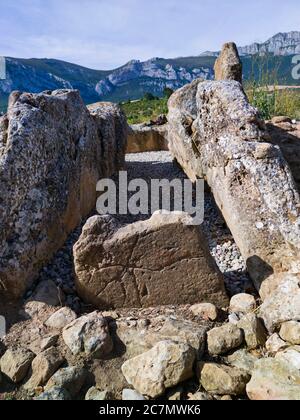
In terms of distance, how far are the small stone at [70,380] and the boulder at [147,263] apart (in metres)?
0.77

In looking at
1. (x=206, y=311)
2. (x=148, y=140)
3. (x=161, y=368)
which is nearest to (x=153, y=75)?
(x=148, y=140)

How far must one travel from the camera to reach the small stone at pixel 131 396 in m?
2.55

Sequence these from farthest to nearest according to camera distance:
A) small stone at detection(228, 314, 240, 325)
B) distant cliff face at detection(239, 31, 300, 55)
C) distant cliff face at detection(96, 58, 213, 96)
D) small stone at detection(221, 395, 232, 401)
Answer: distant cliff face at detection(96, 58, 213, 96)
distant cliff face at detection(239, 31, 300, 55)
small stone at detection(228, 314, 240, 325)
small stone at detection(221, 395, 232, 401)

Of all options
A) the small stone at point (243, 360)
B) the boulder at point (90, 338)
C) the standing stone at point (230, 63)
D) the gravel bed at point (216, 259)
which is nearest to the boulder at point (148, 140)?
the standing stone at point (230, 63)

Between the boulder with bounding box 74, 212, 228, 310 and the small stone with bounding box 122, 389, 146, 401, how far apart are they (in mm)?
902

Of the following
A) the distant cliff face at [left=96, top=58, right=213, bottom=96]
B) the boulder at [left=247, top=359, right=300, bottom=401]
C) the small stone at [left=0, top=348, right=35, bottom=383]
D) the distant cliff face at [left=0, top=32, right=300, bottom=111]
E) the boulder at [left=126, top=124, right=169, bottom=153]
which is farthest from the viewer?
the distant cliff face at [left=96, top=58, right=213, bottom=96]

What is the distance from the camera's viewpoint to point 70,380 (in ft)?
8.84

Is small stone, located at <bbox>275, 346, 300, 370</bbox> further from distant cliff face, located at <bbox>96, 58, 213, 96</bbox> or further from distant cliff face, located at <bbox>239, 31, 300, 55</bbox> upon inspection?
distant cliff face, located at <bbox>96, 58, 213, 96</bbox>

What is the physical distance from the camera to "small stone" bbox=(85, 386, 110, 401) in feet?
8.52

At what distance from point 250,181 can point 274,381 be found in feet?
6.27

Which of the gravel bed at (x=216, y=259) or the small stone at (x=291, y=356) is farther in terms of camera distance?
the gravel bed at (x=216, y=259)

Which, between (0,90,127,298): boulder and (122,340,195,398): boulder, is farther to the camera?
(0,90,127,298): boulder

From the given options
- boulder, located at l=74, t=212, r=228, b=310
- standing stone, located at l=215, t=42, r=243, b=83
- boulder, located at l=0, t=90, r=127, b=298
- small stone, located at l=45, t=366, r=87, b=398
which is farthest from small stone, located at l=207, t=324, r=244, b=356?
standing stone, located at l=215, t=42, r=243, b=83

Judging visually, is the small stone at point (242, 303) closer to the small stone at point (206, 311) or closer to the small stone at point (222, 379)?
the small stone at point (206, 311)
